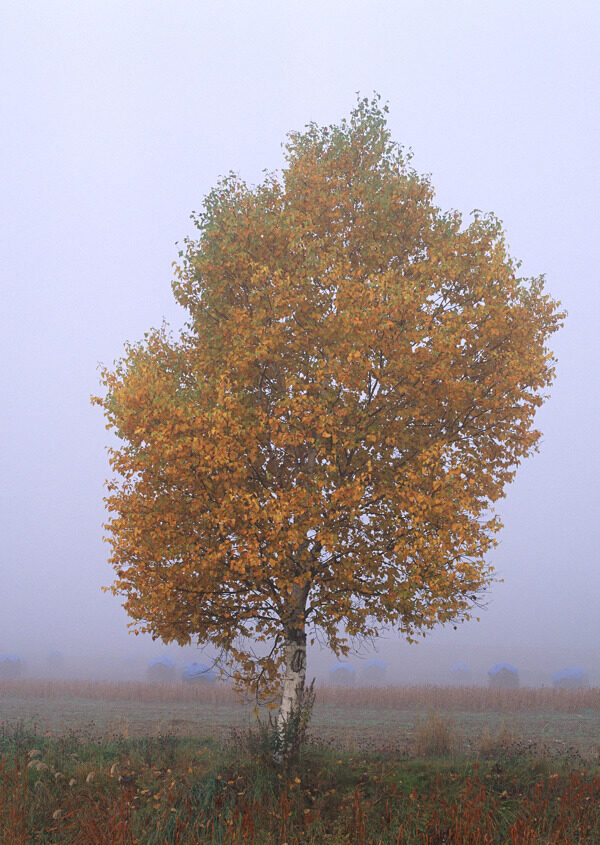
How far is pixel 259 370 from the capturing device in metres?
11.7

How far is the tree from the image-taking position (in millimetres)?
9969

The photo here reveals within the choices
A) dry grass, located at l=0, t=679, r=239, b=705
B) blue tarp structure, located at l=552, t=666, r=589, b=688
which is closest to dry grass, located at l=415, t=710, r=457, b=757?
dry grass, located at l=0, t=679, r=239, b=705

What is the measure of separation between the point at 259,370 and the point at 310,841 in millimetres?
7605

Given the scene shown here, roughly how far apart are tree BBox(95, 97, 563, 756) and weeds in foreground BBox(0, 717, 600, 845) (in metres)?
1.55

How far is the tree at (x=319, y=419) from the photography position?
392 inches

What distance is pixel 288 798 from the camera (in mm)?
9359

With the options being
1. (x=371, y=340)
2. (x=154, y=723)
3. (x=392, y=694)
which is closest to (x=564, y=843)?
(x=371, y=340)

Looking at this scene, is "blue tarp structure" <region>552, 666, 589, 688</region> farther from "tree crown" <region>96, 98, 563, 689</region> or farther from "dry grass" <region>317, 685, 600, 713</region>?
"tree crown" <region>96, 98, 563, 689</region>

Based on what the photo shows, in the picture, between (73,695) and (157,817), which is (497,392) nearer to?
(157,817)

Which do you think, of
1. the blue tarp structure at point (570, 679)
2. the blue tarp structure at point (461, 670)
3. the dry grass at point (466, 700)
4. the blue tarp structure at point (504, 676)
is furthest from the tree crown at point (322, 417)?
the blue tarp structure at point (461, 670)

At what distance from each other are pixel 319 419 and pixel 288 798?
6.04 m

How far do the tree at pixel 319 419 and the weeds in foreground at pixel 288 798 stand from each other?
1547mm

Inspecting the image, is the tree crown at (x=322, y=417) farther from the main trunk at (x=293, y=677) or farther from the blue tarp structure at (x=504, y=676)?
the blue tarp structure at (x=504, y=676)

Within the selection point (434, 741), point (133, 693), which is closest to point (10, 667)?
point (133, 693)
